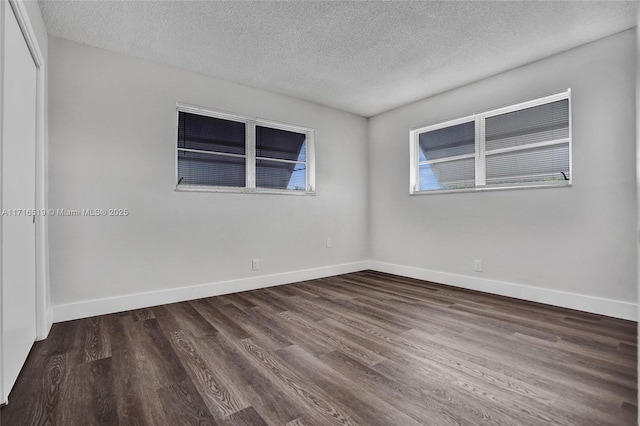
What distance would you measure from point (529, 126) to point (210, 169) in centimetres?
347

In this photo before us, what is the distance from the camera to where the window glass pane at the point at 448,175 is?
149 inches

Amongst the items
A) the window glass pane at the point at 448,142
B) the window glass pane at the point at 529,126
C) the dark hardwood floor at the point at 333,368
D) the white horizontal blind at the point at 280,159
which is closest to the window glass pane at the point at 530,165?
the window glass pane at the point at 529,126

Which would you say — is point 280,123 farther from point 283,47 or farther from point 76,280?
point 76,280

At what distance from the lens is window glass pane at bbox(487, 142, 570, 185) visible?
3033 millimetres

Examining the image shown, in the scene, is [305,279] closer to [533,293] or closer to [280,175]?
[280,175]

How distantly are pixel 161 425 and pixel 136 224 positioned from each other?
2.14 m

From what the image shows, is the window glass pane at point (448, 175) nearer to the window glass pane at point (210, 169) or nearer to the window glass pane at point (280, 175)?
the window glass pane at point (280, 175)

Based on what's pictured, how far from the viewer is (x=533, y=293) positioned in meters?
3.13

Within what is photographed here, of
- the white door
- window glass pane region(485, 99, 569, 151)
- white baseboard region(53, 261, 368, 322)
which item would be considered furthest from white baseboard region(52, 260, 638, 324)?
window glass pane region(485, 99, 569, 151)

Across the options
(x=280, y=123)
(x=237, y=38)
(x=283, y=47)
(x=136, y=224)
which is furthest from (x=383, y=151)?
(x=136, y=224)

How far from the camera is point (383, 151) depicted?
4742mm

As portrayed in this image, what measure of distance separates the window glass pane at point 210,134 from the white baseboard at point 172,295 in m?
1.53

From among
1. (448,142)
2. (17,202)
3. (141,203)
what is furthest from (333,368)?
(448,142)

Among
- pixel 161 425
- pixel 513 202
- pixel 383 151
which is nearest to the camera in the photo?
pixel 161 425
